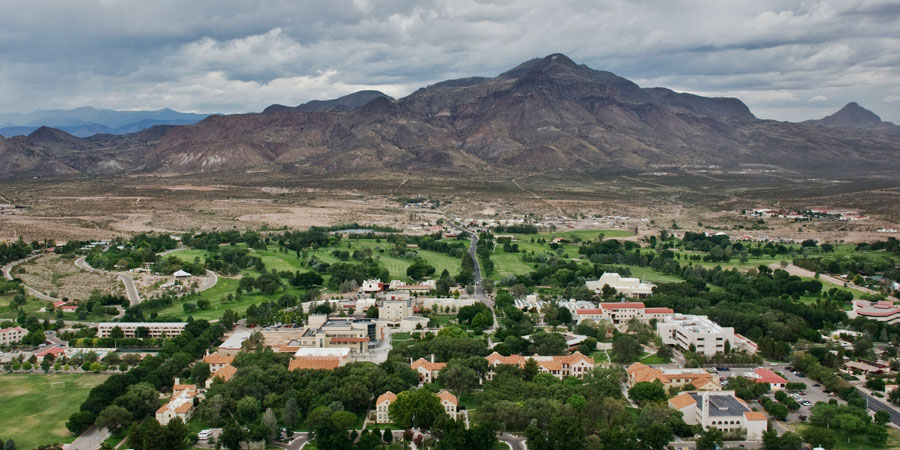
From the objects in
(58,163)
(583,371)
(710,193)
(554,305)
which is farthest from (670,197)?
(58,163)

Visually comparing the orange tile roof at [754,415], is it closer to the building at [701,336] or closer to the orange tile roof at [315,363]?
the building at [701,336]

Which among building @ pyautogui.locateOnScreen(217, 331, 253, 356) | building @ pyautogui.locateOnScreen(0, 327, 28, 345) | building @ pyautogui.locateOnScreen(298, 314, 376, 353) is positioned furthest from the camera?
building @ pyautogui.locateOnScreen(0, 327, 28, 345)

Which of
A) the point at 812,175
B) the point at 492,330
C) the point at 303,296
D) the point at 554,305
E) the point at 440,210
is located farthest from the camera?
the point at 812,175

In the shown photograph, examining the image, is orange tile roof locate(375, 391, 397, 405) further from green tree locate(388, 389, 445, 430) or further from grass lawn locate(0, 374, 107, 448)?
grass lawn locate(0, 374, 107, 448)

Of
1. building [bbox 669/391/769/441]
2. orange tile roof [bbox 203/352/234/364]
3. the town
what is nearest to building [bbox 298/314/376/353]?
the town

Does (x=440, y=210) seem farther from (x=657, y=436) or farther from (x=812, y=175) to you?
(x=812, y=175)

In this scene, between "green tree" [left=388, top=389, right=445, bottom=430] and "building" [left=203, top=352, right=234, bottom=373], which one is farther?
"building" [left=203, top=352, right=234, bottom=373]

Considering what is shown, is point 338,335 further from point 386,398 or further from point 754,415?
point 754,415

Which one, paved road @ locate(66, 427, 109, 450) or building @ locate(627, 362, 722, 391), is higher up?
building @ locate(627, 362, 722, 391)

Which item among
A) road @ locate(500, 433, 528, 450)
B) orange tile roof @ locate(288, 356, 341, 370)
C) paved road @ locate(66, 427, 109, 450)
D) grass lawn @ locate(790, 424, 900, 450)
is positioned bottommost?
paved road @ locate(66, 427, 109, 450)
